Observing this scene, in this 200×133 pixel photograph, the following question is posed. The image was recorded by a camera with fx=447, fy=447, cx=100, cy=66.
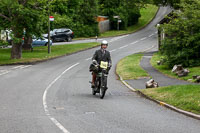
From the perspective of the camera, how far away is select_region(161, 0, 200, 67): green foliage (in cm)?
2562

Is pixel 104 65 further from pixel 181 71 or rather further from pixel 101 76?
pixel 181 71

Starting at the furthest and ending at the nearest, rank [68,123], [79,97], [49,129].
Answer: [79,97] < [68,123] < [49,129]

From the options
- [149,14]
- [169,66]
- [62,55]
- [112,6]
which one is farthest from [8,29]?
[149,14]

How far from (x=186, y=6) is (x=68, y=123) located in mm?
17558

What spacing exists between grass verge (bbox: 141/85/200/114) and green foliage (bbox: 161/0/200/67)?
9560mm

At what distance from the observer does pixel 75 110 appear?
12.6 metres

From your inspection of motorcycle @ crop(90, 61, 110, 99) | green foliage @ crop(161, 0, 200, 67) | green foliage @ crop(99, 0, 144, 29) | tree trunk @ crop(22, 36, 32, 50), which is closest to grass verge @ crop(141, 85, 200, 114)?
motorcycle @ crop(90, 61, 110, 99)

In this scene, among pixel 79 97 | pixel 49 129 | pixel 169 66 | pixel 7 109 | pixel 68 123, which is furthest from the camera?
pixel 169 66

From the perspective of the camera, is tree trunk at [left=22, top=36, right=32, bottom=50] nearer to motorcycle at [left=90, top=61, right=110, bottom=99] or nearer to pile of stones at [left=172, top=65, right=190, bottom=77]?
pile of stones at [left=172, top=65, right=190, bottom=77]

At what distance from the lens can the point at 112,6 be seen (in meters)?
75.6

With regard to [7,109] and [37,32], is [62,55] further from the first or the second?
[7,109]

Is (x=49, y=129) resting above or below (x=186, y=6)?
below

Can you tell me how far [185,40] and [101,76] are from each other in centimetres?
1107

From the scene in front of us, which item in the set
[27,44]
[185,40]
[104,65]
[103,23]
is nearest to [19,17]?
[27,44]
